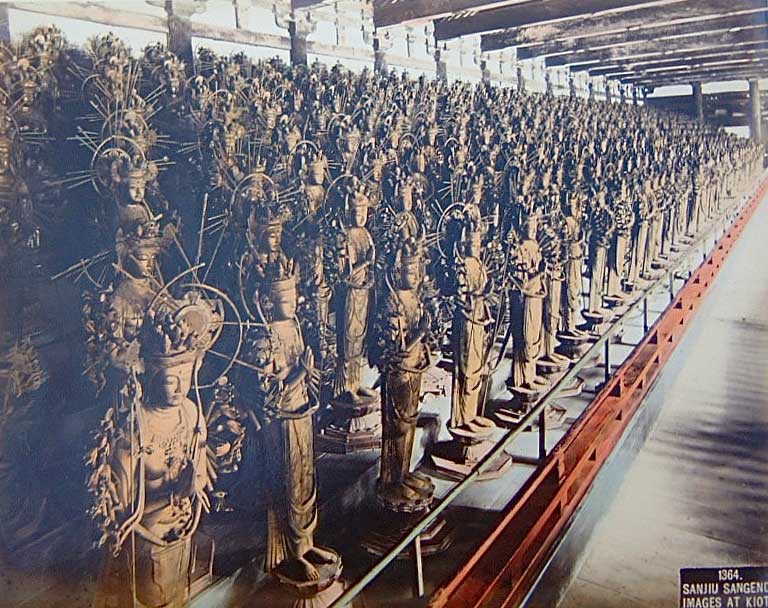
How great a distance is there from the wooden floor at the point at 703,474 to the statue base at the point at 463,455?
2.23 feet

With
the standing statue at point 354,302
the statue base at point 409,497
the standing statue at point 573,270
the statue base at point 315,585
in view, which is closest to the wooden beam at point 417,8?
the standing statue at point 354,302

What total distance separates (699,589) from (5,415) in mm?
2878

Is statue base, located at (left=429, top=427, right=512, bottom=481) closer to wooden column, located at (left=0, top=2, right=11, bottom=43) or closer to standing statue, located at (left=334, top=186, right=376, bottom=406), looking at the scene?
standing statue, located at (left=334, top=186, right=376, bottom=406)

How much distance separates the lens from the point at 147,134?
83.6 inches

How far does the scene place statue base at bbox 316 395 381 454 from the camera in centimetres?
277

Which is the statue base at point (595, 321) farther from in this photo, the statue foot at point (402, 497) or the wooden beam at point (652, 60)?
the statue foot at point (402, 497)

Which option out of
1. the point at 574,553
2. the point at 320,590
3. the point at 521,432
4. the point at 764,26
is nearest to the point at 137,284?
the point at 320,590

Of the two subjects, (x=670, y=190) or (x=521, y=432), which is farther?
(x=670, y=190)

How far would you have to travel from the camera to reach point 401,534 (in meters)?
2.87

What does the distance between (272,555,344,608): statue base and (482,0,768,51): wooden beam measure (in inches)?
89.9

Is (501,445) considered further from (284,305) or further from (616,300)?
A: (616,300)

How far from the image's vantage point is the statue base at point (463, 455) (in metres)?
3.18

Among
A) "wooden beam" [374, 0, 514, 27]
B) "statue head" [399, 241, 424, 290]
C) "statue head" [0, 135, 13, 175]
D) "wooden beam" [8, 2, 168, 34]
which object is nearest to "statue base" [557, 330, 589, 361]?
"statue head" [399, 241, 424, 290]

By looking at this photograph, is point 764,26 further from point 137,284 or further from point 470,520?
point 137,284
